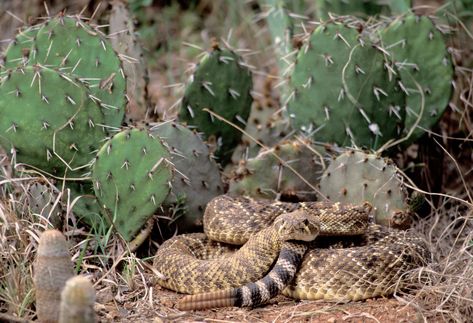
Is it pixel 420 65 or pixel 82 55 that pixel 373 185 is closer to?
pixel 420 65

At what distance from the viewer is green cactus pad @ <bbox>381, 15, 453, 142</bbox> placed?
681 centimetres

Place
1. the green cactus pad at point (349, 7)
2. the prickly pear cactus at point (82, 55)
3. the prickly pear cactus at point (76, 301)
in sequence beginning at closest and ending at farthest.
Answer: the prickly pear cactus at point (76, 301) → the prickly pear cactus at point (82, 55) → the green cactus pad at point (349, 7)

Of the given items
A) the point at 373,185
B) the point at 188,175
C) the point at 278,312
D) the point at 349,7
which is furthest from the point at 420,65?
the point at 278,312

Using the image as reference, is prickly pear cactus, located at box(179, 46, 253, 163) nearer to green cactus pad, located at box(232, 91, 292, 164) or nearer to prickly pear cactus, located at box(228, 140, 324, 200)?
green cactus pad, located at box(232, 91, 292, 164)

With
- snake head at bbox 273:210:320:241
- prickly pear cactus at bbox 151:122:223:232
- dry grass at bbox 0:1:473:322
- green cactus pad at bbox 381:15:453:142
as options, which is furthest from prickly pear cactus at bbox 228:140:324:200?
green cactus pad at bbox 381:15:453:142

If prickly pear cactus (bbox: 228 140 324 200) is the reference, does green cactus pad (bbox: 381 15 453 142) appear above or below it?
above

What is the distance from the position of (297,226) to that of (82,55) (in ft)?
6.64

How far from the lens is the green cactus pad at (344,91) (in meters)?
6.36

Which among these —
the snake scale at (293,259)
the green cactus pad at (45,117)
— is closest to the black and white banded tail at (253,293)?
the snake scale at (293,259)

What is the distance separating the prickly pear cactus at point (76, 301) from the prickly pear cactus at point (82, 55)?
7.35 feet

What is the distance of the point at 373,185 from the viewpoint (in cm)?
588

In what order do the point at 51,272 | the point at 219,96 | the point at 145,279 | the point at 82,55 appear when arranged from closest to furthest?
1. the point at 51,272
2. the point at 145,279
3. the point at 82,55
4. the point at 219,96

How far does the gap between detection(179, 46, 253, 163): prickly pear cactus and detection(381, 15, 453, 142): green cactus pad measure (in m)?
1.20

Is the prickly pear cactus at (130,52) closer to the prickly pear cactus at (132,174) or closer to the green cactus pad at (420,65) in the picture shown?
the prickly pear cactus at (132,174)
